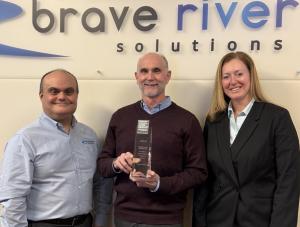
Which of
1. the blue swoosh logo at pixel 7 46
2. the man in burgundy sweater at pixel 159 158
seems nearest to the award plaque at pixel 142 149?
the man in burgundy sweater at pixel 159 158

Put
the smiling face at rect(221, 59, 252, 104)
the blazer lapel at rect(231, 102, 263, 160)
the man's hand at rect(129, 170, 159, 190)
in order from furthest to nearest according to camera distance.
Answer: the smiling face at rect(221, 59, 252, 104) → the blazer lapel at rect(231, 102, 263, 160) → the man's hand at rect(129, 170, 159, 190)

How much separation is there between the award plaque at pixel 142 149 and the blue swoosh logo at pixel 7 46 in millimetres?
1067

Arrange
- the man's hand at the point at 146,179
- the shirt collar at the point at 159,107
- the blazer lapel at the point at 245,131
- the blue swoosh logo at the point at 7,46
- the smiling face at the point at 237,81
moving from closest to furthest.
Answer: the man's hand at the point at 146,179 → the blazer lapel at the point at 245,131 → the smiling face at the point at 237,81 → the shirt collar at the point at 159,107 → the blue swoosh logo at the point at 7,46

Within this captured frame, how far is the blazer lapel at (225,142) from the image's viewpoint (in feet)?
6.10

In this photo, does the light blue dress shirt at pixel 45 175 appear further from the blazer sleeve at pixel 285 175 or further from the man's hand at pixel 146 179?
the blazer sleeve at pixel 285 175

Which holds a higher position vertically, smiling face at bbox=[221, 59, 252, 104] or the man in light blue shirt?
smiling face at bbox=[221, 59, 252, 104]

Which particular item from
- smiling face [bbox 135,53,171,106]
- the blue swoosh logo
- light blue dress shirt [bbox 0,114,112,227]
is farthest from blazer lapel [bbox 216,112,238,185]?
the blue swoosh logo

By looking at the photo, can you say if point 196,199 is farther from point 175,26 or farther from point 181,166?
point 175,26

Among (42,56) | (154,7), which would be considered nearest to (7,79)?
(42,56)

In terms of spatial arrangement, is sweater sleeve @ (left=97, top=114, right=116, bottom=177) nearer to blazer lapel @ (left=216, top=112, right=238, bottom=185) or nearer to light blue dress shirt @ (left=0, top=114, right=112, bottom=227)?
light blue dress shirt @ (left=0, top=114, right=112, bottom=227)

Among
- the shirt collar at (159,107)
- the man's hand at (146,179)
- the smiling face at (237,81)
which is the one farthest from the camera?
the shirt collar at (159,107)

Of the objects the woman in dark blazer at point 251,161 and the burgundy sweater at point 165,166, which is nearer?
the woman in dark blazer at point 251,161

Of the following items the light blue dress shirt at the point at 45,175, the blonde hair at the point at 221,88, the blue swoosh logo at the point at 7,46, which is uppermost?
the blue swoosh logo at the point at 7,46

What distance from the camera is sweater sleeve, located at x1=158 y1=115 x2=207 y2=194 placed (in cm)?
187
